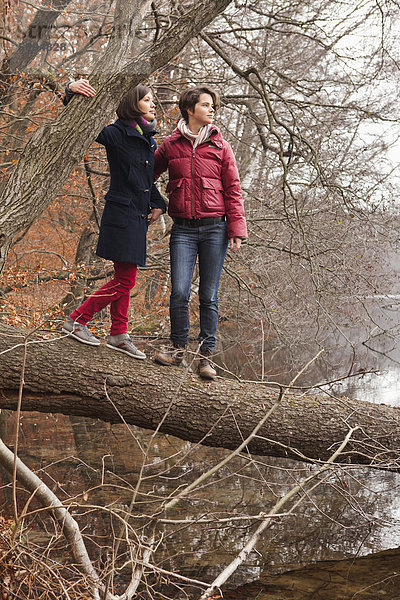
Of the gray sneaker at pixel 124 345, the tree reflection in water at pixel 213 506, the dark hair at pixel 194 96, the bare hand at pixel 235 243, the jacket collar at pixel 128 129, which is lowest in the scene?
the tree reflection in water at pixel 213 506

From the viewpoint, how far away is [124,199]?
12.4ft

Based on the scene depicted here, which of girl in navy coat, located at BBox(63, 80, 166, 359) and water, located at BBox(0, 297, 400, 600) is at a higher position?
girl in navy coat, located at BBox(63, 80, 166, 359)

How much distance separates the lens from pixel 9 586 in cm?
294

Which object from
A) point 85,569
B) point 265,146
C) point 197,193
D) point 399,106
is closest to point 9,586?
point 85,569

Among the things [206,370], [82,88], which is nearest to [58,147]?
[82,88]

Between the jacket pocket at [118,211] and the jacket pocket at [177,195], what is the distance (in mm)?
302

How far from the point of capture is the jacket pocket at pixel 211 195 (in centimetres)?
387

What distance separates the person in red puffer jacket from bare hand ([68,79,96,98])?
0.56 meters

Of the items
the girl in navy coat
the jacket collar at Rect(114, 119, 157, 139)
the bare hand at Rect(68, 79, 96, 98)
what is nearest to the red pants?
the girl in navy coat

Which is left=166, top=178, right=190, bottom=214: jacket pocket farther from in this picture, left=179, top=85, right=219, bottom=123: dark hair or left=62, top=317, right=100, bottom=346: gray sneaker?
left=62, top=317, right=100, bottom=346: gray sneaker

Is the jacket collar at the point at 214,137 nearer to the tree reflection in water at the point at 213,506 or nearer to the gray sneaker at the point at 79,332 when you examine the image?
the gray sneaker at the point at 79,332

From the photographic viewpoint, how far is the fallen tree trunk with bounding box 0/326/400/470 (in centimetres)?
391

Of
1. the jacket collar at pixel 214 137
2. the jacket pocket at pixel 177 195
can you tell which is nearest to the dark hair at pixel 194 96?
the jacket collar at pixel 214 137

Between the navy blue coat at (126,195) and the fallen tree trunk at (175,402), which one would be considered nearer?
the navy blue coat at (126,195)
